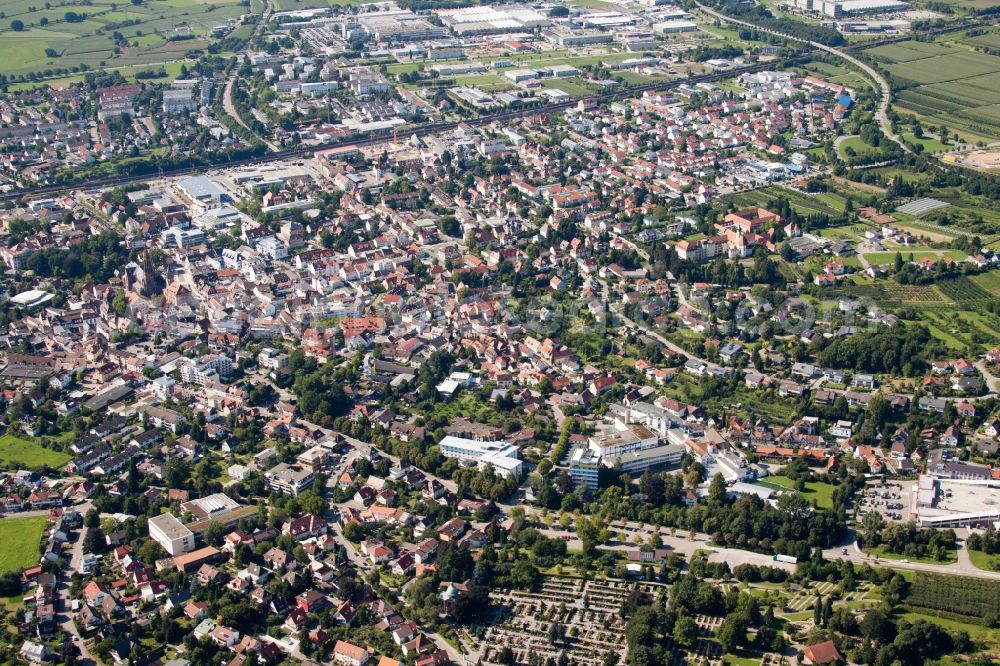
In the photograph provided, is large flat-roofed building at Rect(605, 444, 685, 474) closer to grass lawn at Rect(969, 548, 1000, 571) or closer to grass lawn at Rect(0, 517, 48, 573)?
grass lawn at Rect(969, 548, 1000, 571)

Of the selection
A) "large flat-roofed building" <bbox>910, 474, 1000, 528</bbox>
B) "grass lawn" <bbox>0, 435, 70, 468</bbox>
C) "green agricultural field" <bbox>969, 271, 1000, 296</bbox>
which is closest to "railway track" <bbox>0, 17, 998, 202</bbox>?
"grass lawn" <bbox>0, 435, 70, 468</bbox>

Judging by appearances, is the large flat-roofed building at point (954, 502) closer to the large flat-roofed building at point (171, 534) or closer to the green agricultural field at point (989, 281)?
the green agricultural field at point (989, 281)

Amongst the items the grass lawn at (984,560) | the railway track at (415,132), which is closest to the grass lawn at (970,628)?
the grass lawn at (984,560)

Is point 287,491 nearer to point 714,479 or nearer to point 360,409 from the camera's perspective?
point 360,409

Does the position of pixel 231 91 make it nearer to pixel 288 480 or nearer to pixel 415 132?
pixel 415 132

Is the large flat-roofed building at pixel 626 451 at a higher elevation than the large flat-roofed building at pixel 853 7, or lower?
lower

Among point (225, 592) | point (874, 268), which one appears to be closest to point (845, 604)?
point (225, 592)
